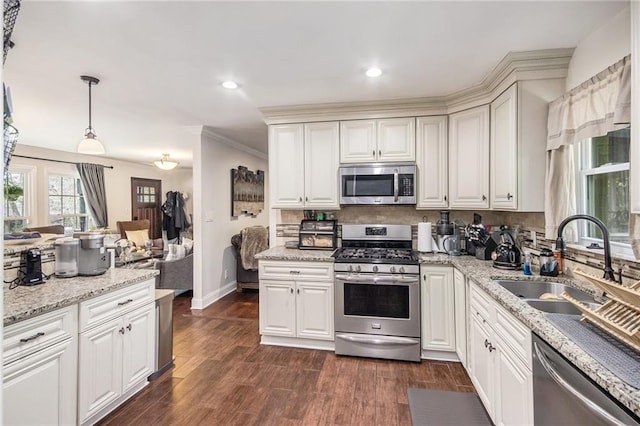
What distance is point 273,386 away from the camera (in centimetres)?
254

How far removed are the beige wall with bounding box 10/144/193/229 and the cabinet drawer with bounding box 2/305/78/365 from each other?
515 centimetres

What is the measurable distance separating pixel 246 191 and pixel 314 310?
3417 mm

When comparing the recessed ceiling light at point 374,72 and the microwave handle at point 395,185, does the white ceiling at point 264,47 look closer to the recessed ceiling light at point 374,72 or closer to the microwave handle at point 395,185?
the recessed ceiling light at point 374,72

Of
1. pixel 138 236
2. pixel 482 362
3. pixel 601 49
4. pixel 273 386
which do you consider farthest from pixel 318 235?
pixel 138 236

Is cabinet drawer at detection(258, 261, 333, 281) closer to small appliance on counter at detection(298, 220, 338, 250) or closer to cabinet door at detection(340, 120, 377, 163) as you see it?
small appliance on counter at detection(298, 220, 338, 250)

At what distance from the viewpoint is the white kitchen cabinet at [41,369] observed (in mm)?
1544

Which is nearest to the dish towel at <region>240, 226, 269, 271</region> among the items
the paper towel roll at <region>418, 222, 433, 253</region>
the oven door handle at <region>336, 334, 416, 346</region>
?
the oven door handle at <region>336, 334, 416, 346</region>

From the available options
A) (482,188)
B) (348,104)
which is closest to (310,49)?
(348,104)

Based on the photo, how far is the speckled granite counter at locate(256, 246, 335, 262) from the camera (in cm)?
309

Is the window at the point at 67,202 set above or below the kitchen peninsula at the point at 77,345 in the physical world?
above

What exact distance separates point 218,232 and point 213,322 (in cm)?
144

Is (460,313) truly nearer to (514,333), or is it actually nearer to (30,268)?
(514,333)

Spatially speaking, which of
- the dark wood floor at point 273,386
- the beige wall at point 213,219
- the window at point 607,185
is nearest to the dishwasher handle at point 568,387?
the window at point 607,185

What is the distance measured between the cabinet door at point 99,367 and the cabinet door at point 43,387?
2.2 inches
